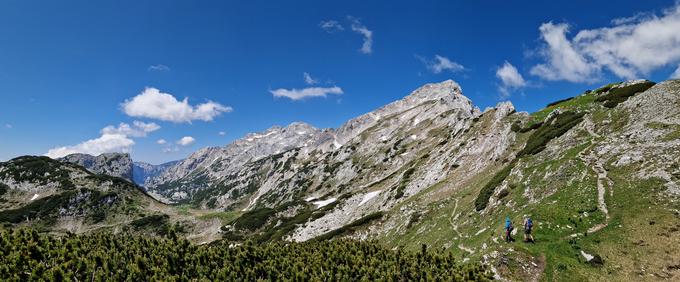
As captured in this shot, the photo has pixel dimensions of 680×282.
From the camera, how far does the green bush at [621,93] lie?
6062cm

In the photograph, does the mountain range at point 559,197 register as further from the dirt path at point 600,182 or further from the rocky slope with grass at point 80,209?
the rocky slope with grass at point 80,209

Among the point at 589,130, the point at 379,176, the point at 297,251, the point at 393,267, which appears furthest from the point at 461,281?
the point at 379,176

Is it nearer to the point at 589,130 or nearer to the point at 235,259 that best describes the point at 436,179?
the point at 589,130

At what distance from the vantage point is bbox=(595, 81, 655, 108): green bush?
60625 millimetres

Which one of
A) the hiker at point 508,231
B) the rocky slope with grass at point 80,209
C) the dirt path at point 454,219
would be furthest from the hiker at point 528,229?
the rocky slope with grass at point 80,209

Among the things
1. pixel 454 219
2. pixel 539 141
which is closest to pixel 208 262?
pixel 454 219

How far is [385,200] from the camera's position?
89.3 metres

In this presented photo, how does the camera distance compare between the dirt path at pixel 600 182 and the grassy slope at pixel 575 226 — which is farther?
the dirt path at pixel 600 182

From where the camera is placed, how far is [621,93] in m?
63.1

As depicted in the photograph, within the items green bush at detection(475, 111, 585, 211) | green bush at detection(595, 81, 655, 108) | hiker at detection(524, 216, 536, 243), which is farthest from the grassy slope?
green bush at detection(595, 81, 655, 108)

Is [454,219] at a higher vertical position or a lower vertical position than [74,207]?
lower

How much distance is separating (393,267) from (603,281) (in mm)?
15678

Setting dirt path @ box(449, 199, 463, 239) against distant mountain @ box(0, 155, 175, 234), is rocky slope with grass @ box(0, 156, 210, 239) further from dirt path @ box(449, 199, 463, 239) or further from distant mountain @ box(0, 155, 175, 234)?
dirt path @ box(449, 199, 463, 239)

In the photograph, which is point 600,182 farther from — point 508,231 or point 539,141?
point 539,141
